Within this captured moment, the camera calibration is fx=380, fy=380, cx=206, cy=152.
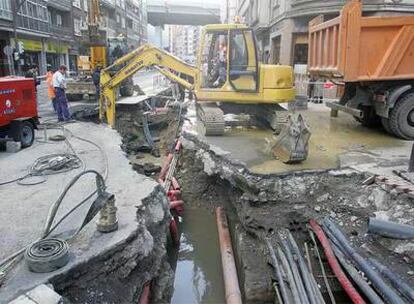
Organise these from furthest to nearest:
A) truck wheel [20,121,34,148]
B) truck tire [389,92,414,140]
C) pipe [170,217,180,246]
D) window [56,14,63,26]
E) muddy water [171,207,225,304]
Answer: window [56,14,63,26] < truck wheel [20,121,34,148] < truck tire [389,92,414,140] < pipe [170,217,180,246] < muddy water [171,207,225,304]

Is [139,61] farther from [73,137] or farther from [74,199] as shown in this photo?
[74,199]

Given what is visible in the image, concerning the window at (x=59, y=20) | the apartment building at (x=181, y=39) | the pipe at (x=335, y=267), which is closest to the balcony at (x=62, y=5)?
the window at (x=59, y=20)

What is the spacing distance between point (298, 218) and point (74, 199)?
3.35m

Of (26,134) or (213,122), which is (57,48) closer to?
(26,134)

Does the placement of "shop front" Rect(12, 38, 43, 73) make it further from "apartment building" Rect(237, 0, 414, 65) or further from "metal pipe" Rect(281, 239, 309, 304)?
"metal pipe" Rect(281, 239, 309, 304)

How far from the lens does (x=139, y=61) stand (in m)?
10.6

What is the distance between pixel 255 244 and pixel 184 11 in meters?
57.3

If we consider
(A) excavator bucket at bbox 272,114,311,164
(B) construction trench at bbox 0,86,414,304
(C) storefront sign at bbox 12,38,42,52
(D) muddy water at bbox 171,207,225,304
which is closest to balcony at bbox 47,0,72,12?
(C) storefront sign at bbox 12,38,42,52

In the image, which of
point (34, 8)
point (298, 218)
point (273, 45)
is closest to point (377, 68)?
point (298, 218)

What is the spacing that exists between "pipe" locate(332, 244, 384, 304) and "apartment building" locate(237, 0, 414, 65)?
33.1ft

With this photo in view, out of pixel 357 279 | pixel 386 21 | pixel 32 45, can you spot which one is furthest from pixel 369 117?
pixel 32 45

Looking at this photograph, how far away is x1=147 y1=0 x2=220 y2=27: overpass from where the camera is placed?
192 feet

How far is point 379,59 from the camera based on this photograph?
8.10 metres

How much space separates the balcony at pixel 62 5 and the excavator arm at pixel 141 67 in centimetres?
2776
